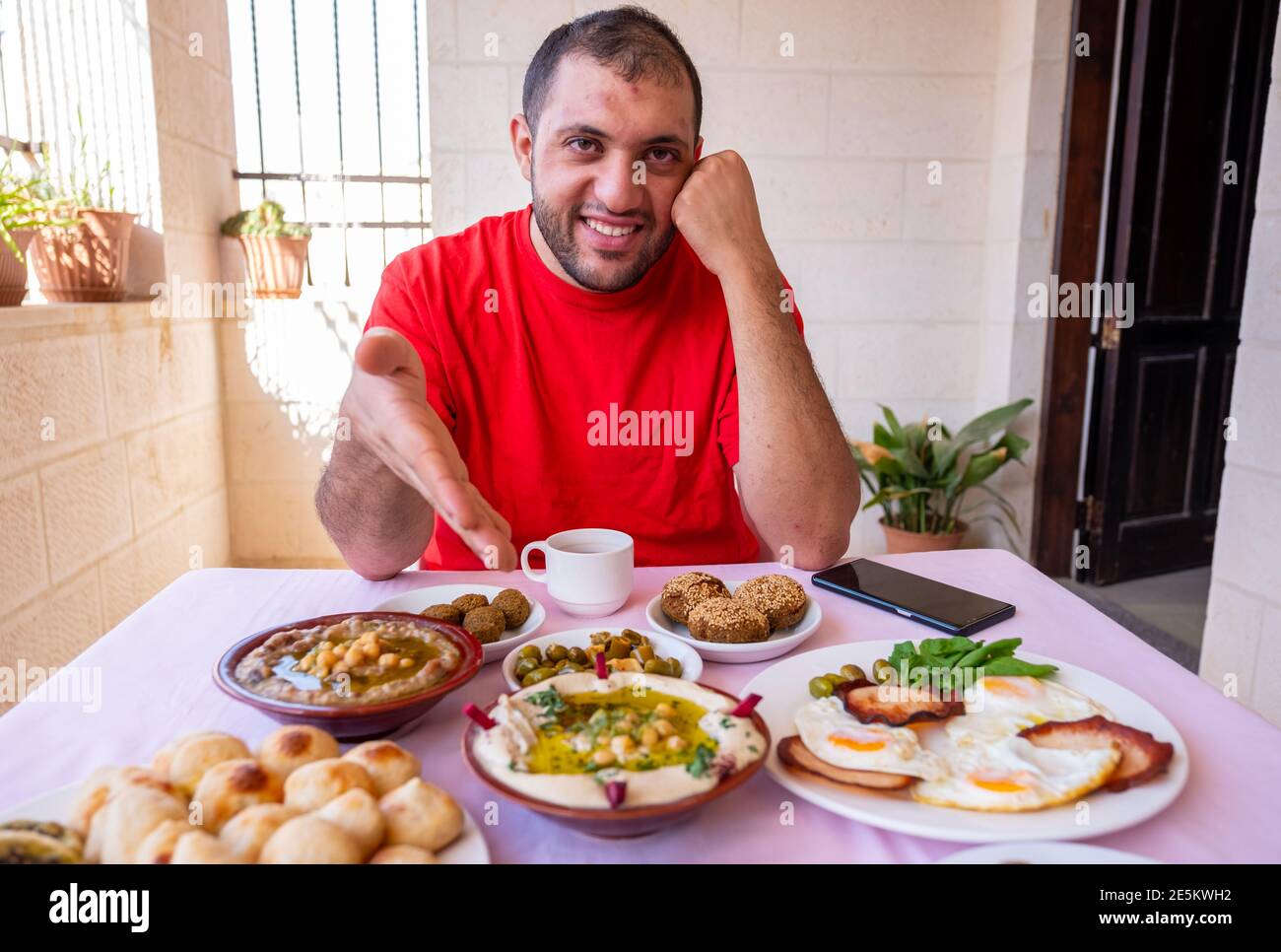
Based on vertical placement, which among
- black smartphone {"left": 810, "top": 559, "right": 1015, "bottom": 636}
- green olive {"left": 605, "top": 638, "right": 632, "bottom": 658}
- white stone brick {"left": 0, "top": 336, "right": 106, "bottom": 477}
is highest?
white stone brick {"left": 0, "top": 336, "right": 106, "bottom": 477}

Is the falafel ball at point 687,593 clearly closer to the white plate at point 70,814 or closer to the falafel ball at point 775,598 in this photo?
the falafel ball at point 775,598

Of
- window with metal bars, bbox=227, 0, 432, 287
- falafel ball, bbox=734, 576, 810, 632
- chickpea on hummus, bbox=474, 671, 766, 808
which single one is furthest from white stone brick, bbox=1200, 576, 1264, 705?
window with metal bars, bbox=227, 0, 432, 287

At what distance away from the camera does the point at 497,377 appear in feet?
5.63

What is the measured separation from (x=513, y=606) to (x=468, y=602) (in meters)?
0.06

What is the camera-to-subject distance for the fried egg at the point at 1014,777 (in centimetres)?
70

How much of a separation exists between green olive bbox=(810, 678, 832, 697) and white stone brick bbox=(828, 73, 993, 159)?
282 centimetres

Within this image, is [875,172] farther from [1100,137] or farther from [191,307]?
[191,307]

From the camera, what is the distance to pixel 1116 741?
77 cm

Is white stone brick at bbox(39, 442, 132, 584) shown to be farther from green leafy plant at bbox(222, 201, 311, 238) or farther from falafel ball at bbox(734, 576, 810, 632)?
falafel ball at bbox(734, 576, 810, 632)

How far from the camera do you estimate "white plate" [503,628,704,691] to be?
96 centimetres

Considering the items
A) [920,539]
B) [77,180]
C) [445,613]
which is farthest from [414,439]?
[920,539]

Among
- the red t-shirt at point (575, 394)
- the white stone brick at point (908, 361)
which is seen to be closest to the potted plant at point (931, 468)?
the white stone brick at point (908, 361)

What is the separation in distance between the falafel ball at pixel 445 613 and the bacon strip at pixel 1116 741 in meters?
0.63
